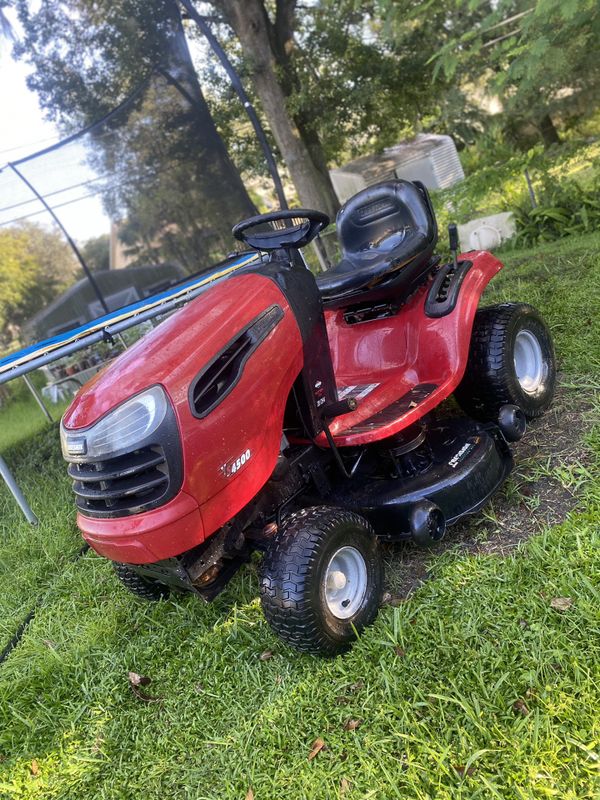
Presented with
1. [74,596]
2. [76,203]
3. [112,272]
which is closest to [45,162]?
[76,203]

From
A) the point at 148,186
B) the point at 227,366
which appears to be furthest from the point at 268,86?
the point at 227,366

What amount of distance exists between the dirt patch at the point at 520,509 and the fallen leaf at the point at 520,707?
628 mm

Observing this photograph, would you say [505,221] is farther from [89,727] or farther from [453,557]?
[89,727]

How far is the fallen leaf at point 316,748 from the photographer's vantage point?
5.74 feet

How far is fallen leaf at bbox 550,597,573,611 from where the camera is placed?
74.0 inches

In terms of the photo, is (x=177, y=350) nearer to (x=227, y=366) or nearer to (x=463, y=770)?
(x=227, y=366)

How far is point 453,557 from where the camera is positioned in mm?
2318

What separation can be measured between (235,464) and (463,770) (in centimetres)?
104

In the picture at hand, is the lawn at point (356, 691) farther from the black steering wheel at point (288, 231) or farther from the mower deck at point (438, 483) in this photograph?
the black steering wheel at point (288, 231)

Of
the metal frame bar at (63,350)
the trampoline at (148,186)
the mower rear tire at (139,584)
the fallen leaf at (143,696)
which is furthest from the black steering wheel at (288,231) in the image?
the trampoline at (148,186)

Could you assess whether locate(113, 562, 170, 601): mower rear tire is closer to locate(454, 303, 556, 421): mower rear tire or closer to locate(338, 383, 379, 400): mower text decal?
locate(338, 383, 379, 400): mower text decal

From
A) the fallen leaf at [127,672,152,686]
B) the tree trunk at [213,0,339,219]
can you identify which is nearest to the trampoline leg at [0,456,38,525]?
the fallen leaf at [127,672,152,686]

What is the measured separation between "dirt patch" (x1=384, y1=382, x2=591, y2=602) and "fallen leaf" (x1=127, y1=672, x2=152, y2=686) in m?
0.99

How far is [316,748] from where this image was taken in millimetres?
1766
